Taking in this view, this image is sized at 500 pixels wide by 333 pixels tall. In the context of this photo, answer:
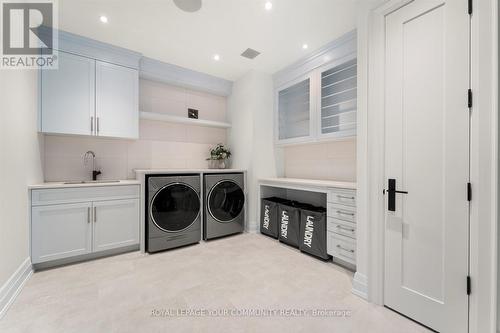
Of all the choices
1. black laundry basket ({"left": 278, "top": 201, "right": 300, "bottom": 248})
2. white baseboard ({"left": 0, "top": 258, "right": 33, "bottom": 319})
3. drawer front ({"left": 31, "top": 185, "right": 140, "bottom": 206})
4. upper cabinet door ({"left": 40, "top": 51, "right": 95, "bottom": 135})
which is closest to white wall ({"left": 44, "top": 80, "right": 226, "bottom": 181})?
upper cabinet door ({"left": 40, "top": 51, "right": 95, "bottom": 135})

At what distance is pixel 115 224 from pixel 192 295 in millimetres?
1447

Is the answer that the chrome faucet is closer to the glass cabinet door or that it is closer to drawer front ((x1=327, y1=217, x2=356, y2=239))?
the glass cabinet door

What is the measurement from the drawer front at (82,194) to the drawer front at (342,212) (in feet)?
7.83

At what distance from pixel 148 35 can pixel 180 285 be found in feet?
9.07

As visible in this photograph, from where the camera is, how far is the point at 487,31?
48.3 inches

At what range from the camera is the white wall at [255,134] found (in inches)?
136

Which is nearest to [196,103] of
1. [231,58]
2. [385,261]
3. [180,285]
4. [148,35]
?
[231,58]

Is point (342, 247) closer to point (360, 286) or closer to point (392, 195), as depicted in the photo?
point (360, 286)

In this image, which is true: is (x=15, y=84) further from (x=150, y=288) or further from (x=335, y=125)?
(x=335, y=125)

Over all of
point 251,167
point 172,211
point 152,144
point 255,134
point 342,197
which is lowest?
point 172,211

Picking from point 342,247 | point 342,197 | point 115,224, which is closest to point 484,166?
point 342,197

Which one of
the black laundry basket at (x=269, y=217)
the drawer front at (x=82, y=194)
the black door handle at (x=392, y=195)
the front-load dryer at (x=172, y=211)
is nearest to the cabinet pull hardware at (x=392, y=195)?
the black door handle at (x=392, y=195)

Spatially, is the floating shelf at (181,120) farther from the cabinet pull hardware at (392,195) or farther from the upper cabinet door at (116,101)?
the cabinet pull hardware at (392,195)

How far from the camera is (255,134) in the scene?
3.45m
